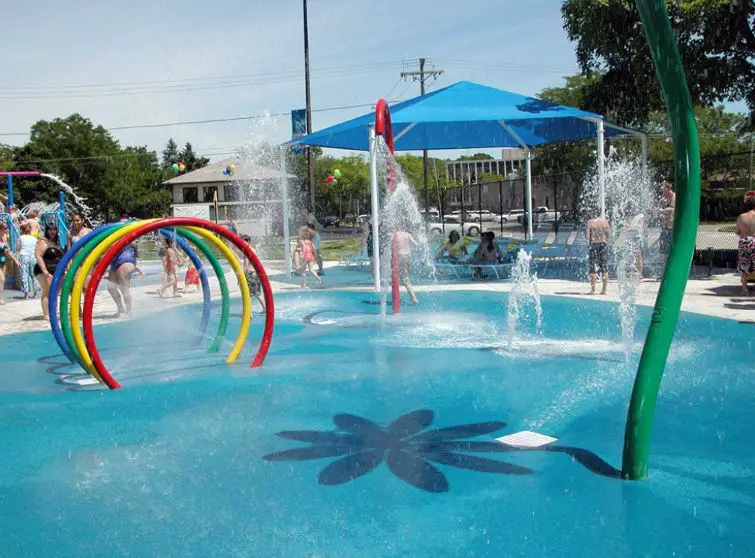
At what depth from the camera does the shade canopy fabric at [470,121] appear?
48.3ft

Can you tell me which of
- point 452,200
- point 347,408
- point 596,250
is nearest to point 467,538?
point 347,408

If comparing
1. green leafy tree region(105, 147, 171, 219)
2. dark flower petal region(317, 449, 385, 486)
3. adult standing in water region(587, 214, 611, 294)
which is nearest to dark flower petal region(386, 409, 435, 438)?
dark flower petal region(317, 449, 385, 486)

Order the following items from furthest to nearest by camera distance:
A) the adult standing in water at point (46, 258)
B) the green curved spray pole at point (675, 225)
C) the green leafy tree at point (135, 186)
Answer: the green leafy tree at point (135, 186) < the adult standing in water at point (46, 258) < the green curved spray pole at point (675, 225)

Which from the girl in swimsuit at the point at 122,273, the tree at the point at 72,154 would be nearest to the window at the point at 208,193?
the tree at the point at 72,154

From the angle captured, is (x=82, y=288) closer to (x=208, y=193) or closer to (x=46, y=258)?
(x=46, y=258)

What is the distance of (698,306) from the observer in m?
11.3

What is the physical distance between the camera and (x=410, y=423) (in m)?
6.05

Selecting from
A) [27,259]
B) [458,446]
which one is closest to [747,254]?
[458,446]

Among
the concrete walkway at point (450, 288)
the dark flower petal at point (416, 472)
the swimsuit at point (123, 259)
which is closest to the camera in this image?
the dark flower petal at point (416, 472)

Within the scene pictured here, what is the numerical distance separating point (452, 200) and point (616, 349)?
61.1 metres

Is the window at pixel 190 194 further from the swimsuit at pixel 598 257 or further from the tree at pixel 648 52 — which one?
the swimsuit at pixel 598 257

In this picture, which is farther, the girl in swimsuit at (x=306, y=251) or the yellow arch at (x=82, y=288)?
the girl in swimsuit at (x=306, y=251)

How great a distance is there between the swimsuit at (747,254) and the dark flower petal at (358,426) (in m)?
8.34

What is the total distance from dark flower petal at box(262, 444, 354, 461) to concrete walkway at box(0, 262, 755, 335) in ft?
22.2
